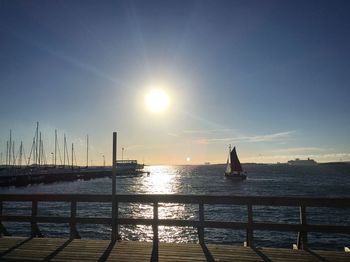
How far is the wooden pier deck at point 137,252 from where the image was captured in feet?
22.9

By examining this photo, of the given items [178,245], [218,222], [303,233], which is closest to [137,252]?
[178,245]

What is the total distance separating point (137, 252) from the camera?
745 cm

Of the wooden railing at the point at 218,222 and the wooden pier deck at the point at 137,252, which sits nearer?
the wooden pier deck at the point at 137,252

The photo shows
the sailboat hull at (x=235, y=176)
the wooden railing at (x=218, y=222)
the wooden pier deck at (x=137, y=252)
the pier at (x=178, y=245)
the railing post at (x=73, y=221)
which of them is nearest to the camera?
the wooden pier deck at (x=137, y=252)

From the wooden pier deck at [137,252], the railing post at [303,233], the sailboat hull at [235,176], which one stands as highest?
the railing post at [303,233]

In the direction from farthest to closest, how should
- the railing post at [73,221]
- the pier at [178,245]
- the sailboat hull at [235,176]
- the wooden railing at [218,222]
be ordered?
the sailboat hull at [235,176], the railing post at [73,221], the wooden railing at [218,222], the pier at [178,245]

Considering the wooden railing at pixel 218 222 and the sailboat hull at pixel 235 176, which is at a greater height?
the wooden railing at pixel 218 222

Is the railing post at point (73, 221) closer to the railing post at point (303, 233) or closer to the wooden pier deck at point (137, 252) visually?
the wooden pier deck at point (137, 252)

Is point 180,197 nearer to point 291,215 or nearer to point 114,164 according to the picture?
point 114,164

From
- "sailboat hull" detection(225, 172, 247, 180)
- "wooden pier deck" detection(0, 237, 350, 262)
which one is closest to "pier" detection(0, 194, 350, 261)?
"wooden pier deck" detection(0, 237, 350, 262)

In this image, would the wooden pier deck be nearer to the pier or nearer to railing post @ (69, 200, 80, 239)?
the pier

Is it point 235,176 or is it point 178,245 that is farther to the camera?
point 235,176

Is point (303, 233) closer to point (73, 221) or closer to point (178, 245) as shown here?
point (178, 245)

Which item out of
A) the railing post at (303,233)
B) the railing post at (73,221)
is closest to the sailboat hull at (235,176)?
the railing post at (303,233)
